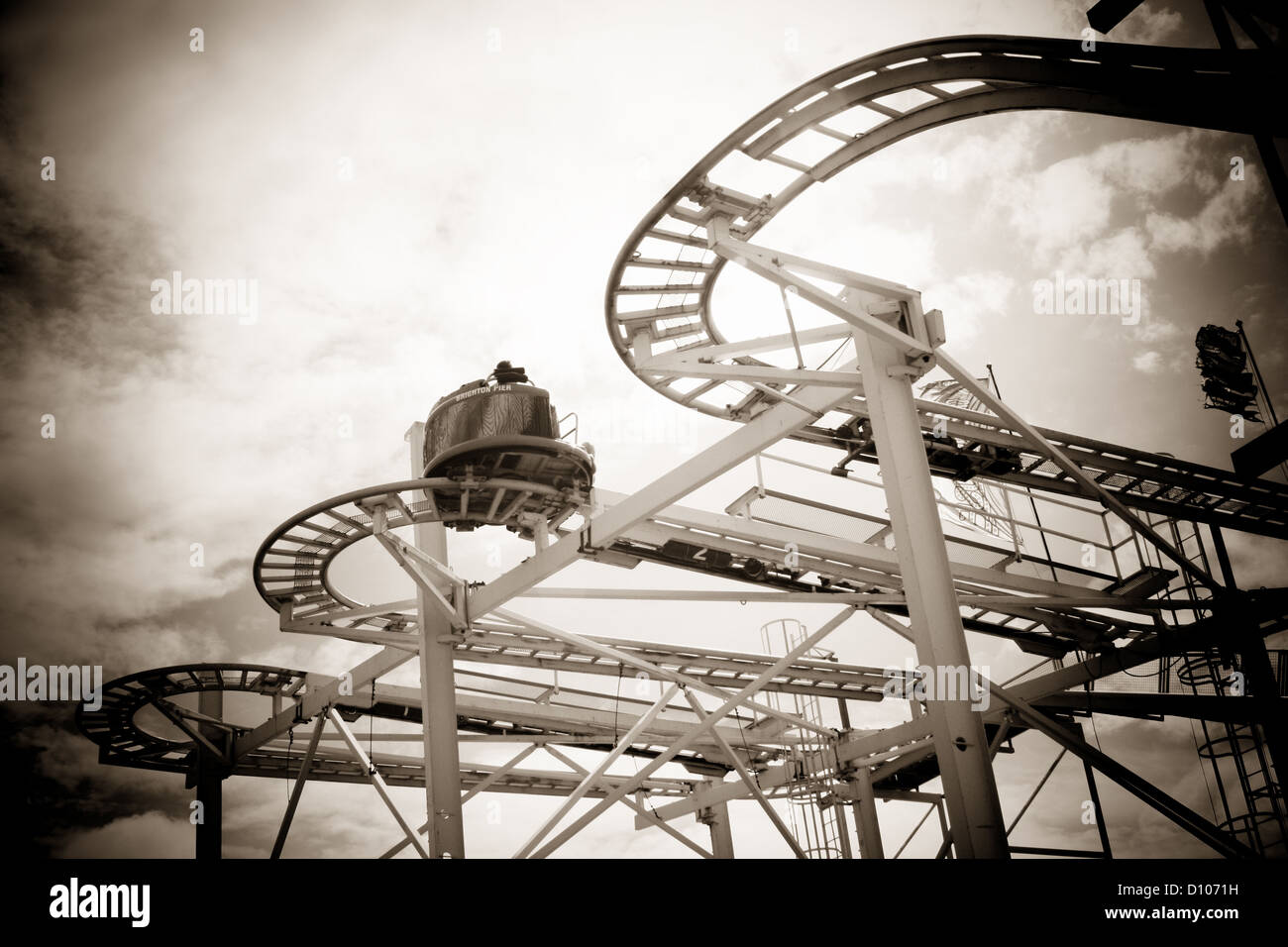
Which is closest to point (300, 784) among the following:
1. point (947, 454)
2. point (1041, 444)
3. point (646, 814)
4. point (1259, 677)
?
point (646, 814)

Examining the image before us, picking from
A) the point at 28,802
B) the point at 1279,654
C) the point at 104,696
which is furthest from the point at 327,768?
the point at 1279,654

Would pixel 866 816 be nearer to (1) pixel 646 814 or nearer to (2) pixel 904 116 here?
(1) pixel 646 814

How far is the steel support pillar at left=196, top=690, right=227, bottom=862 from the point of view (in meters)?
21.0

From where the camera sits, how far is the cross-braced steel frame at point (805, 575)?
10.1 meters

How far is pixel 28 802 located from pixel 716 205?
943 inches

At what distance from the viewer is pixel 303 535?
15.4 m

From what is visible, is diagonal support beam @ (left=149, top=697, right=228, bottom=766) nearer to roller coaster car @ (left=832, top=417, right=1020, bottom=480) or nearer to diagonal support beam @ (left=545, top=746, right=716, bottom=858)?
diagonal support beam @ (left=545, top=746, right=716, bottom=858)

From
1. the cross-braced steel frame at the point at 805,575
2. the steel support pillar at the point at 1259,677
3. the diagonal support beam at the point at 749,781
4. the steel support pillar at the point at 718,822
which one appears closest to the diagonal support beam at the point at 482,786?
the cross-braced steel frame at the point at 805,575

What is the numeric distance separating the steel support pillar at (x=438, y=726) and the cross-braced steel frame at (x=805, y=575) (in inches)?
2.0

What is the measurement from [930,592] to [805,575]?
801cm

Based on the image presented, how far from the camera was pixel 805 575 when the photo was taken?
18156 millimetres

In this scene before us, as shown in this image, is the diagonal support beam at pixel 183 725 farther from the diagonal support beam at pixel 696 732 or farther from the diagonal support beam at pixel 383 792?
the diagonal support beam at pixel 696 732
